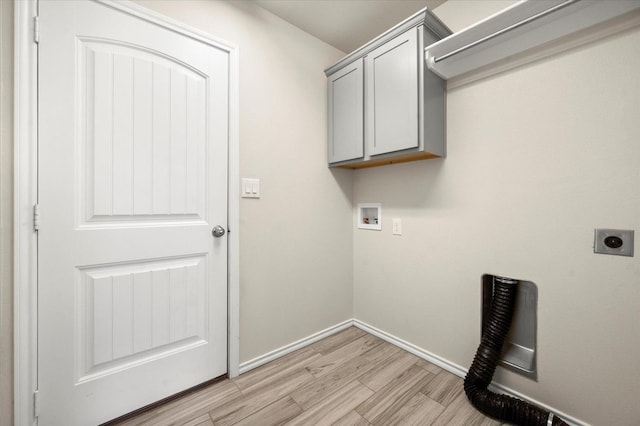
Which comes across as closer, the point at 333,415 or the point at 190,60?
the point at 333,415

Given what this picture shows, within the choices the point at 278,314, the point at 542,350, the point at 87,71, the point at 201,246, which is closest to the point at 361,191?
the point at 278,314

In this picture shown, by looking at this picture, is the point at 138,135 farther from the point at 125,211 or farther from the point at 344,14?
the point at 344,14

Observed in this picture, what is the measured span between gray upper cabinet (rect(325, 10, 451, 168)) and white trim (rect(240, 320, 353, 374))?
55.5 inches

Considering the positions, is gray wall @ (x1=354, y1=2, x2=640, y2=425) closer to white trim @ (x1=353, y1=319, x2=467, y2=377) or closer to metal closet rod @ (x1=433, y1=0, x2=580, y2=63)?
white trim @ (x1=353, y1=319, x2=467, y2=377)

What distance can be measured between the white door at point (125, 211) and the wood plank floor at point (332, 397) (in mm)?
163

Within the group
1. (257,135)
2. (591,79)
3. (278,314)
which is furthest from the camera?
(278,314)

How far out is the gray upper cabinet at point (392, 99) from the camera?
5.18 feet

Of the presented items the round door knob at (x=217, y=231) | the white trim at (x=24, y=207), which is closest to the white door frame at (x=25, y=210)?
the white trim at (x=24, y=207)

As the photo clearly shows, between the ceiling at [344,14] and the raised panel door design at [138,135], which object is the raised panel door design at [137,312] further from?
the ceiling at [344,14]

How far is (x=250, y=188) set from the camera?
1770 millimetres

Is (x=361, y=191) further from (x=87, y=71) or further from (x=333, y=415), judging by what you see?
(x=87, y=71)

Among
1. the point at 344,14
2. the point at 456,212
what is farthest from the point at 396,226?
the point at 344,14

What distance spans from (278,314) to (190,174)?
45.1 inches

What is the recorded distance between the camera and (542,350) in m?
1.39
